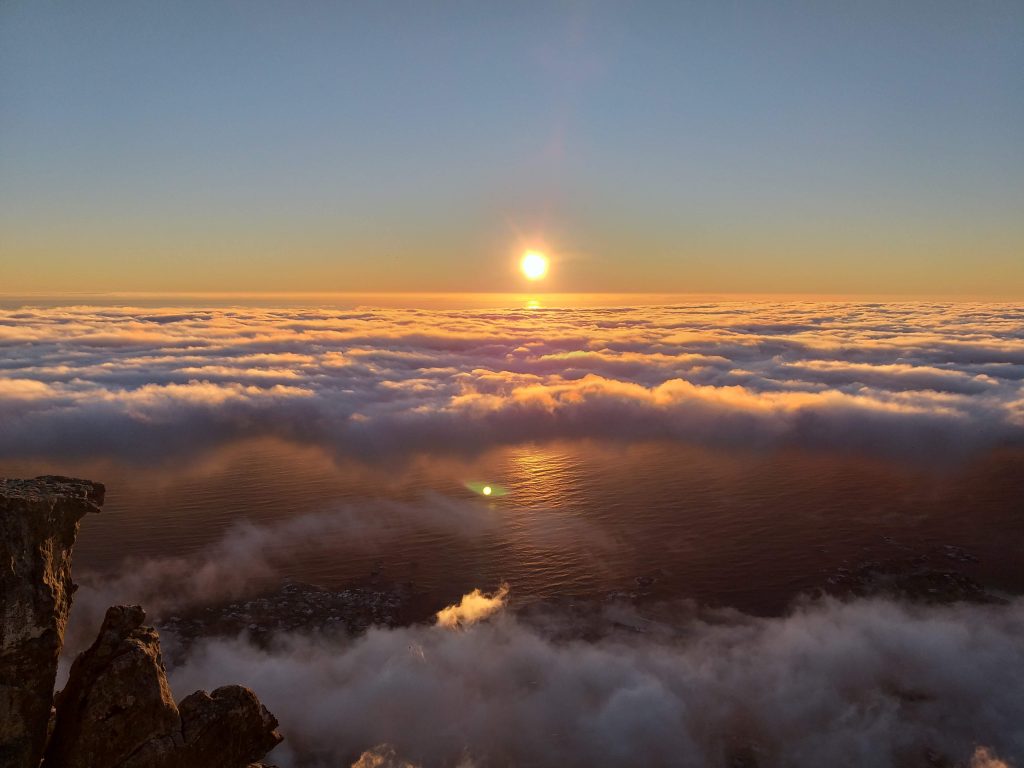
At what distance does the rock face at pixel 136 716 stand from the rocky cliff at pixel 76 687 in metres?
0.03

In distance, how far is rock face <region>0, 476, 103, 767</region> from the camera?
14.8m

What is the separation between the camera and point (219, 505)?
7825 centimetres

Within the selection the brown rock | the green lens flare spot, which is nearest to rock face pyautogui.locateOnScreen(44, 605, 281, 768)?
the brown rock

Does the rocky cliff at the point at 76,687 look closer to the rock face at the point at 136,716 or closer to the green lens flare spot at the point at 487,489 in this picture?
the rock face at the point at 136,716

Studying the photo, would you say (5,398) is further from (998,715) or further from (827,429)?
(827,429)

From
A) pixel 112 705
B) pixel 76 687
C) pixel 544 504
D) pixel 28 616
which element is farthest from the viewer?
pixel 544 504

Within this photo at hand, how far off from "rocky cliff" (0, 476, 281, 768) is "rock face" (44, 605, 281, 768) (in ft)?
0.09

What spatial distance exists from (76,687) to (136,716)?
218cm

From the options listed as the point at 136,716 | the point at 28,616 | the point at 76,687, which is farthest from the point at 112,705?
the point at 28,616

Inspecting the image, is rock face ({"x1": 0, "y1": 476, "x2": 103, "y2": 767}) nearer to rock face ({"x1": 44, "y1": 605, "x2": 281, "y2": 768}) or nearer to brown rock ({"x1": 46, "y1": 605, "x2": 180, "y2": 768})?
brown rock ({"x1": 46, "y1": 605, "x2": 180, "y2": 768})

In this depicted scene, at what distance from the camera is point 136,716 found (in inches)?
640

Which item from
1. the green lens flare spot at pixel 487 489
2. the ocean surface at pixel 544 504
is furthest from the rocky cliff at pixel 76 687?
the green lens flare spot at pixel 487 489

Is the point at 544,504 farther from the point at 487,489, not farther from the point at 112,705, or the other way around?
the point at 112,705

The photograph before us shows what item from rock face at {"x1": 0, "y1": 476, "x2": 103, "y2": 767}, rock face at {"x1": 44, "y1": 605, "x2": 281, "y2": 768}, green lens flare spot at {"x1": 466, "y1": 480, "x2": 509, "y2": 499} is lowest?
green lens flare spot at {"x1": 466, "y1": 480, "x2": 509, "y2": 499}
